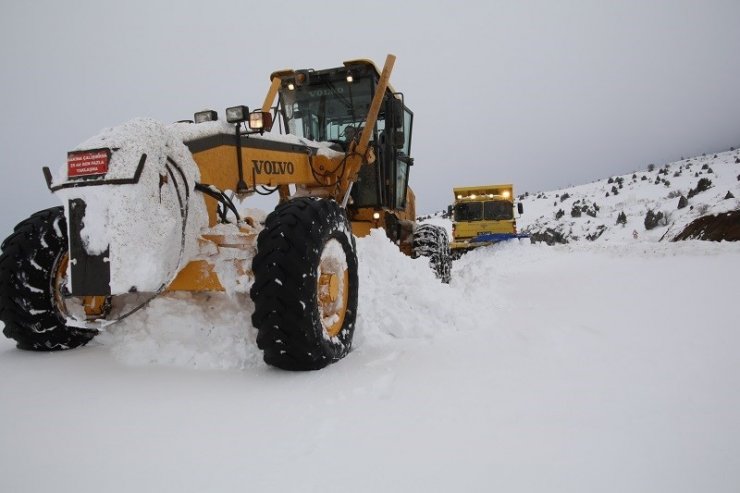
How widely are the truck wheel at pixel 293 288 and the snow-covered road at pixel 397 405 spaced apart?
157 mm

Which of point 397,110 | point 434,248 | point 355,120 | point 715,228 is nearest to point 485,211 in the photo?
point 715,228

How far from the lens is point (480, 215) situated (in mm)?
15844

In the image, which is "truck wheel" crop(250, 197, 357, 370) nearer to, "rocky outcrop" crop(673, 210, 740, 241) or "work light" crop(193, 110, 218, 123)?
"work light" crop(193, 110, 218, 123)

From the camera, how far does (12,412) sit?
232 centimetres

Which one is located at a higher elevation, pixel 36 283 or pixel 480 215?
pixel 480 215

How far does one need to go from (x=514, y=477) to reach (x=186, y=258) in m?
2.23

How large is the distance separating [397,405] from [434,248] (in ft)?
14.8

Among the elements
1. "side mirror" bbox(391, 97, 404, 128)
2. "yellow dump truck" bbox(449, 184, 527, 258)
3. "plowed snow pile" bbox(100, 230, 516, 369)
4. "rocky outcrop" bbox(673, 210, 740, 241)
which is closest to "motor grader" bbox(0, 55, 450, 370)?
"plowed snow pile" bbox(100, 230, 516, 369)

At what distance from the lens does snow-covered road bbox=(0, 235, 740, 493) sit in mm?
1690

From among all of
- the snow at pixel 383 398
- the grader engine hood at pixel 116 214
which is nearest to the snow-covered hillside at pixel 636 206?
the snow at pixel 383 398

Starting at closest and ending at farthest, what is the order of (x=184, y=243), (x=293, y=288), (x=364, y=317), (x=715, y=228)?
(x=293, y=288), (x=184, y=243), (x=364, y=317), (x=715, y=228)

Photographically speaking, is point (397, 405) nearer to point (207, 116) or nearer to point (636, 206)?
point (207, 116)

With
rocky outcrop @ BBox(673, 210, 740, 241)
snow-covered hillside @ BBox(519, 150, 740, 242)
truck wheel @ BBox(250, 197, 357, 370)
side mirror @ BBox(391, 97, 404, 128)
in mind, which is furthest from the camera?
snow-covered hillside @ BBox(519, 150, 740, 242)

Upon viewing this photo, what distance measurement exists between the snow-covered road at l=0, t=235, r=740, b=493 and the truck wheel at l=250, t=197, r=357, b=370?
16 cm
